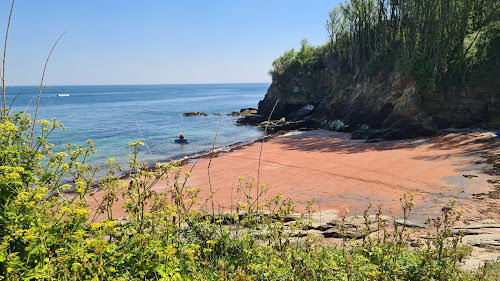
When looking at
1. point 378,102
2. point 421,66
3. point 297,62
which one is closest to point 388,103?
point 378,102

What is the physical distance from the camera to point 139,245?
308 cm

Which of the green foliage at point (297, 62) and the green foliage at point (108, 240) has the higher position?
the green foliage at point (297, 62)

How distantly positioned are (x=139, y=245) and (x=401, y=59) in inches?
1213

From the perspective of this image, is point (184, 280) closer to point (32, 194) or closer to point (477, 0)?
point (32, 194)

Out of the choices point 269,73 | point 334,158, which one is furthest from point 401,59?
point 269,73

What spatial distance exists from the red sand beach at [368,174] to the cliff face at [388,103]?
119 inches

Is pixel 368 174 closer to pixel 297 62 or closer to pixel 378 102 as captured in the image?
pixel 378 102

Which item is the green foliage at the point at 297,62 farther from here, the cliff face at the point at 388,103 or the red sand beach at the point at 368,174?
the red sand beach at the point at 368,174

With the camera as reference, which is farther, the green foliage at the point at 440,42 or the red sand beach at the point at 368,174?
the green foliage at the point at 440,42

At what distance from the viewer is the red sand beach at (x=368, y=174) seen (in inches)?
448

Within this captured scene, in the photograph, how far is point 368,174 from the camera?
15750 millimetres

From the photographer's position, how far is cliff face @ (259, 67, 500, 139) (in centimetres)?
2403

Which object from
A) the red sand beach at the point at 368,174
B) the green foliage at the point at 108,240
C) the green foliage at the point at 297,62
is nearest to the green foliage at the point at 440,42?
the red sand beach at the point at 368,174

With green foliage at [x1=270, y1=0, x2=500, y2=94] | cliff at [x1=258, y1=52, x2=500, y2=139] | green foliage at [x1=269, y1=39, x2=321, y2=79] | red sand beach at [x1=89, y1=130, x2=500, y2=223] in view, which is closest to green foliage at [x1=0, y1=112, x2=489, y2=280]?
red sand beach at [x1=89, y1=130, x2=500, y2=223]
